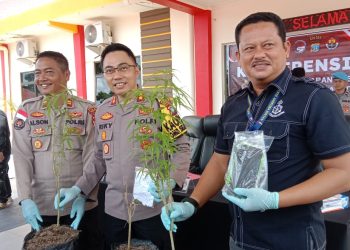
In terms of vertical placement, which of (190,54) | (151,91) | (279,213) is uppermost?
(190,54)

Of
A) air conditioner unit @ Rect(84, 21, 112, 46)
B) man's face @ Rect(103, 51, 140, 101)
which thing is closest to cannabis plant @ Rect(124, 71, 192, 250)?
man's face @ Rect(103, 51, 140, 101)

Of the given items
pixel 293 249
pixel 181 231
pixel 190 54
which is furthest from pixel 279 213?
pixel 190 54

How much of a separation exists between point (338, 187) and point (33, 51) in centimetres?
889

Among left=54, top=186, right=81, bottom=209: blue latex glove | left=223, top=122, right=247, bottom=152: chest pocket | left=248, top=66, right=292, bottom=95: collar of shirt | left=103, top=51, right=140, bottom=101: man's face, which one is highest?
left=103, top=51, right=140, bottom=101: man's face

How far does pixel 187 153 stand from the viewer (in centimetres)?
145

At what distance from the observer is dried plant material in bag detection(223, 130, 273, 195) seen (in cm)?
99

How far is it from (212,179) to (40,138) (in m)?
0.86

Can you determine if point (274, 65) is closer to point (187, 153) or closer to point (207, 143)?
point (187, 153)

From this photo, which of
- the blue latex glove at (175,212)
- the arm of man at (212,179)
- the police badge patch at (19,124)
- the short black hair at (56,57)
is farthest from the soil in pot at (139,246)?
the short black hair at (56,57)

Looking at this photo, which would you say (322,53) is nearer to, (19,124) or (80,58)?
(19,124)

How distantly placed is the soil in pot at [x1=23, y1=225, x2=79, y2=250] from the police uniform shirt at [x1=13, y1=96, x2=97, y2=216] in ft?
0.88

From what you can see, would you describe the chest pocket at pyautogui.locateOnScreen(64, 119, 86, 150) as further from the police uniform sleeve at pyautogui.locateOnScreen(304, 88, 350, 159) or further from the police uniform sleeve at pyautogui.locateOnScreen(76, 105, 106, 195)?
the police uniform sleeve at pyautogui.locateOnScreen(304, 88, 350, 159)

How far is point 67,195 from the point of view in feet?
4.83

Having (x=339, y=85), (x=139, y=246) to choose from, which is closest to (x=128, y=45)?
(x=339, y=85)
